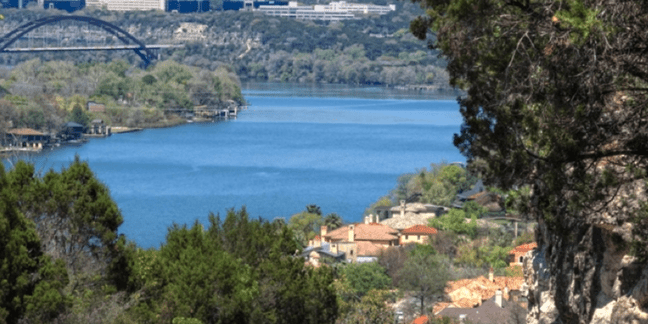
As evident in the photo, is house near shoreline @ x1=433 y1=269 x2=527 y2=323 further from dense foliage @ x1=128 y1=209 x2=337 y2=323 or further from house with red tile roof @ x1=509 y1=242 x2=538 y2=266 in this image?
dense foliage @ x1=128 y1=209 x2=337 y2=323

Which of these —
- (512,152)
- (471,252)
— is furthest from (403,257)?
(512,152)

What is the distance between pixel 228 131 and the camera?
89.4 meters

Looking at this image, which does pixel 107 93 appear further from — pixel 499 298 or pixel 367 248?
pixel 499 298

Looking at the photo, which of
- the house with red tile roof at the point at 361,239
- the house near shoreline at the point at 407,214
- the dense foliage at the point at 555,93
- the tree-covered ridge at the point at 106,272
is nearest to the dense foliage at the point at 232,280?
the tree-covered ridge at the point at 106,272

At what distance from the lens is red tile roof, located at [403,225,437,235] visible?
38781mm

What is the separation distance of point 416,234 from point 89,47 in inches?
4118

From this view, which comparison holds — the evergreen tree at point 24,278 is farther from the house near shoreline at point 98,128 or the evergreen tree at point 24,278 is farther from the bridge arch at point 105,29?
the bridge arch at point 105,29

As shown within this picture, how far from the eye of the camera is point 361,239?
1463 inches

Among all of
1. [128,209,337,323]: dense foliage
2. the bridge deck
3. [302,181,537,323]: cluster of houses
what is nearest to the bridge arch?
the bridge deck

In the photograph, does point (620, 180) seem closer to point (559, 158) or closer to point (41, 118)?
point (559, 158)

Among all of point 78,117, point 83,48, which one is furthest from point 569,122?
point 83,48

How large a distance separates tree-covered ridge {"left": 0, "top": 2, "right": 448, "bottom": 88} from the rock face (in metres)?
136

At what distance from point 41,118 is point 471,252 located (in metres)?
54.2

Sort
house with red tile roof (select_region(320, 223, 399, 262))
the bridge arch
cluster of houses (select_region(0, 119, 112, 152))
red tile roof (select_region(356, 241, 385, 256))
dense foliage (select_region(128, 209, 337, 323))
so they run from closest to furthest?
dense foliage (select_region(128, 209, 337, 323)) < house with red tile roof (select_region(320, 223, 399, 262)) < red tile roof (select_region(356, 241, 385, 256)) < cluster of houses (select_region(0, 119, 112, 152)) < the bridge arch
